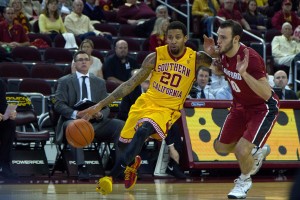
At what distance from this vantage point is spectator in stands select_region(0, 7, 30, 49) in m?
15.6

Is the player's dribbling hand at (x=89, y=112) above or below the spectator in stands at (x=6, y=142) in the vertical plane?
above

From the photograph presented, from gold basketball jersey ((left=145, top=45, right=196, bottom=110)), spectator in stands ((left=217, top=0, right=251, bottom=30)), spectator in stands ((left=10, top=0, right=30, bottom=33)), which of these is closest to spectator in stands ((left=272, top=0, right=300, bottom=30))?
spectator in stands ((left=217, top=0, right=251, bottom=30))

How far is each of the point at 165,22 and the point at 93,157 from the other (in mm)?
4651

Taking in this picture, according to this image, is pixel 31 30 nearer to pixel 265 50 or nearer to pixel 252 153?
pixel 265 50

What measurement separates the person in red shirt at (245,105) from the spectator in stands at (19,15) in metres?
7.55

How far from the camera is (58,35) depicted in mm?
16359

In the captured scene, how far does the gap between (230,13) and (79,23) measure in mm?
3868

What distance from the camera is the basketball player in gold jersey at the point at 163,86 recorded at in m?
9.92

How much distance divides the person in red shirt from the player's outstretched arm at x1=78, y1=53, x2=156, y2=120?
3.22ft

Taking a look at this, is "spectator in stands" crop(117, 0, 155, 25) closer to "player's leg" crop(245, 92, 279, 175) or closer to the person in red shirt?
the person in red shirt

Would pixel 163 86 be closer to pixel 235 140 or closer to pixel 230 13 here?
pixel 235 140

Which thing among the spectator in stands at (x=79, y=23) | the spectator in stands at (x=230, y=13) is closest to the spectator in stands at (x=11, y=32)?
the spectator in stands at (x=79, y=23)

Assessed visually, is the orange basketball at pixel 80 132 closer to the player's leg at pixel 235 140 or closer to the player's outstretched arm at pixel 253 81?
the player's leg at pixel 235 140

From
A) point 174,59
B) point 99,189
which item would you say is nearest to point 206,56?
point 174,59
